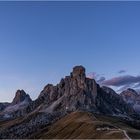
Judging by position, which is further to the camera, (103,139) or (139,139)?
(103,139)

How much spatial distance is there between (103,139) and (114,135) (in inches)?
267

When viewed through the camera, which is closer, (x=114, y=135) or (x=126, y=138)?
(x=126, y=138)

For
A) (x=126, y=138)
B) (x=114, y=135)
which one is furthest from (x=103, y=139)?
(x=126, y=138)

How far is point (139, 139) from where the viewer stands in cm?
17025

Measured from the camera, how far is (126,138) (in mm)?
177000

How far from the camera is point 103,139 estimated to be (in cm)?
19738

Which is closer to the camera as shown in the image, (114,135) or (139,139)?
(139,139)

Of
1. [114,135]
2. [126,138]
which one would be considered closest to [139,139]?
[126,138]

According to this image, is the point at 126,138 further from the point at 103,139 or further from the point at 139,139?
the point at 103,139

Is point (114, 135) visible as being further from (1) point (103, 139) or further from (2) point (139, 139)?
(2) point (139, 139)

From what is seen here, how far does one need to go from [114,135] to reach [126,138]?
20.9 meters

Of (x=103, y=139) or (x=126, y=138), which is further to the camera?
(x=103, y=139)

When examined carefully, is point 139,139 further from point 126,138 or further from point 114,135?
point 114,135

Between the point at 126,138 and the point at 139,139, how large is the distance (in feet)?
28.4
